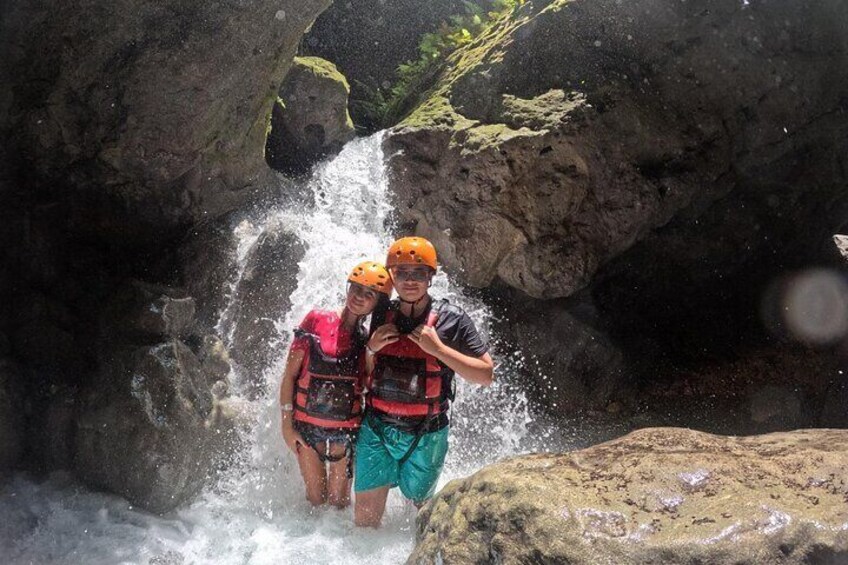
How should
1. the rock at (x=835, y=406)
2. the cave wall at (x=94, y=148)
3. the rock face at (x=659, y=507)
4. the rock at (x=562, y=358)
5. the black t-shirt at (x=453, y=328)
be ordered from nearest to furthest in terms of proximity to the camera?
1. the rock face at (x=659, y=507)
2. the black t-shirt at (x=453, y=328)
3. the cave wall at (x=94, y=148)
4. the rock at (x=562, y=358)
5. the rock at (x=835, y=406)

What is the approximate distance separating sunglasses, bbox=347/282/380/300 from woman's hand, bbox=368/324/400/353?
0.36 meters

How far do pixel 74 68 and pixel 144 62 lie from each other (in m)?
0.68

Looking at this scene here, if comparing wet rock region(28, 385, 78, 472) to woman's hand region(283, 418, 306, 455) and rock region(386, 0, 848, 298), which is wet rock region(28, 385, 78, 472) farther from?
rock region(386, 0, 848, 298)

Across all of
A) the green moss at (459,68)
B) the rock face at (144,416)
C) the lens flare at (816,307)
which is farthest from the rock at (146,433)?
the lens flare at (816,307)

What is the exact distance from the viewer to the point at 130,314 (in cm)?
639

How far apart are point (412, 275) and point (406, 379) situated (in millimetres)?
791

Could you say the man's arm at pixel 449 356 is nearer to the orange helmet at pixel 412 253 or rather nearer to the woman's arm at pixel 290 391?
the orange helmet at pixel 412 253

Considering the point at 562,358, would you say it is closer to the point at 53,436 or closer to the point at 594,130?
the point at 594,130

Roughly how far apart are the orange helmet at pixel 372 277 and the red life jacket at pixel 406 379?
211mm

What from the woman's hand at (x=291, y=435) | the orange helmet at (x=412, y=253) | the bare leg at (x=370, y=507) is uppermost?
the orange helmet at (x=412, y=253)

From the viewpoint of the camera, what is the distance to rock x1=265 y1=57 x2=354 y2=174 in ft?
33.2

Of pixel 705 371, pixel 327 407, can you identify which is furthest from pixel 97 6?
pixel 705 371

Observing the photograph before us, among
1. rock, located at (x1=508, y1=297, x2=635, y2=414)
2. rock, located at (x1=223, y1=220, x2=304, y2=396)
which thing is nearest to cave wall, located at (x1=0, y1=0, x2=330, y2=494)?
rock, located at (x1=223, y1=220, x2=304, y2=396)

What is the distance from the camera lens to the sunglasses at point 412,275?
4.42 metres
